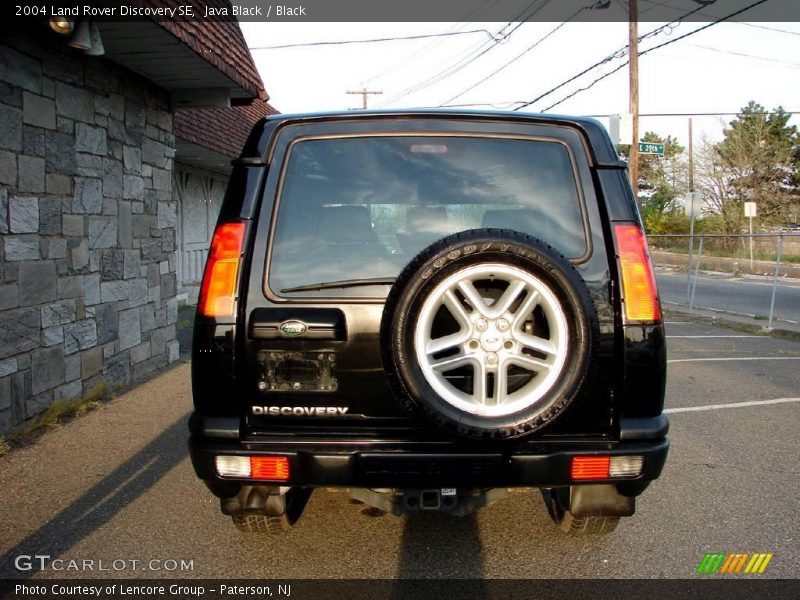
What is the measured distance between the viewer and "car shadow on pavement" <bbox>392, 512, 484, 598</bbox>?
2.92 meters

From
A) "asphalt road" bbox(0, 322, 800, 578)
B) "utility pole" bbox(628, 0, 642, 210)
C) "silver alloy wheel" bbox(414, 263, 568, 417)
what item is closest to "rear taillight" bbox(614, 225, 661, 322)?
"silver alloy wheel" bbox(414, 263, 568, 417)

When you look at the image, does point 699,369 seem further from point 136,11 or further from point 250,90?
point 136,11

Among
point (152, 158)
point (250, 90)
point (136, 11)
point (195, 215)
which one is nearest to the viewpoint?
point (136, 11)

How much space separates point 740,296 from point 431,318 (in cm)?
1884

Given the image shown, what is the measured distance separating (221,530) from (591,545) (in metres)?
1.86

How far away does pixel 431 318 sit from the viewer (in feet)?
7.77

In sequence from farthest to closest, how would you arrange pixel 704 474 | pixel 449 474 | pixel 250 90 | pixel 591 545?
pixel 250 90 < pixel 704 474 < pixel 591 545 < pixel 449 474

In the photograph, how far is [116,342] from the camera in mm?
6281

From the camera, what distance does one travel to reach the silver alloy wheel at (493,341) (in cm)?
235

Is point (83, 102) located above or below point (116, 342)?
above

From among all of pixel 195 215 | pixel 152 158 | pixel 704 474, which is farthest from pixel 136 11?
pixel 195 215

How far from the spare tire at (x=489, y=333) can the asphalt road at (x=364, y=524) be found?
3.31 feet

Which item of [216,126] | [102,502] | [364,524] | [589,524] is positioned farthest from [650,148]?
[102,502]

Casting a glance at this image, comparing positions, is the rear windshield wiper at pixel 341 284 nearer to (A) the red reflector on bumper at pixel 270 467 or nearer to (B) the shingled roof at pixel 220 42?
(A) the red reflector on bumper at pixel 270 467
